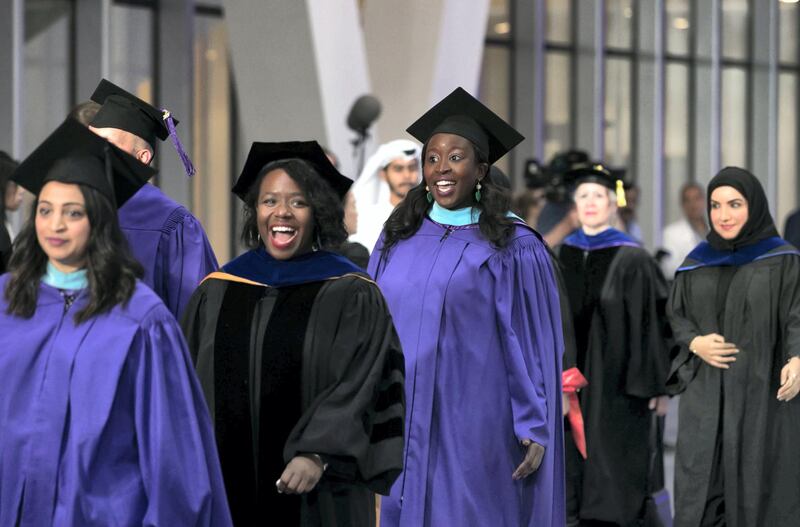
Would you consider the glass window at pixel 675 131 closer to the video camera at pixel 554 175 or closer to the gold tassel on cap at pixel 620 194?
the video camera at pixel 554 175

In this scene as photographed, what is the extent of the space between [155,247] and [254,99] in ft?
20.0

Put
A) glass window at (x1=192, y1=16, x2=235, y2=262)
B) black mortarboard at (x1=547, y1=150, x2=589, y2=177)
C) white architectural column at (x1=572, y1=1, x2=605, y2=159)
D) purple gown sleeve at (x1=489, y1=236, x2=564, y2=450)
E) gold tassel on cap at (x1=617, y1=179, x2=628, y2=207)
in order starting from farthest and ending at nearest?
1. white architectural column at (x1=572, y1=1, x2=605, y2=159)
2. glass window at (x1=192, y1=16, x2=235, y2=262)
3. black mortarboard at (x1=547, y1=150, x2=589, y2=177)
4. gold tassel on cap at (x1=617, y1=179, x2=628, y2=207)
5. purple gown sleeve at (x1=489, y1=236, x2=564, y2=450)

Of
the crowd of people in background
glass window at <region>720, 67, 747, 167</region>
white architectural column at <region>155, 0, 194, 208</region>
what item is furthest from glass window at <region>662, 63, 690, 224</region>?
the crowd of people in background

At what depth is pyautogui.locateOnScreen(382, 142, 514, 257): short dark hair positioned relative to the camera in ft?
17.5

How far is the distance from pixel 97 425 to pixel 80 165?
25.0 inches

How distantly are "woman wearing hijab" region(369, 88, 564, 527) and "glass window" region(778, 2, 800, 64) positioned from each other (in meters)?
17.7

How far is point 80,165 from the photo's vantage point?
355 centimetres

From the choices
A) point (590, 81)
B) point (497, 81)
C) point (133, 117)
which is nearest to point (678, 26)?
point (590, 81)

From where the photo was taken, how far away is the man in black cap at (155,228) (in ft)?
15.6

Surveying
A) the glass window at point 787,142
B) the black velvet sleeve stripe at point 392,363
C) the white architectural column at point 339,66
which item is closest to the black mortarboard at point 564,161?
the white architectural column at point 339,66

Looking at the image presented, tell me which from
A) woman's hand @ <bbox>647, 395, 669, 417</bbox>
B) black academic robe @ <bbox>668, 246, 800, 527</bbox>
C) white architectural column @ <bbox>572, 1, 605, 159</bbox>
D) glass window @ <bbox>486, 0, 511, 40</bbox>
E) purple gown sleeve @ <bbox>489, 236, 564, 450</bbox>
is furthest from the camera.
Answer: white architectural column @ <bbox>572, 1, 605, 159</bbox>

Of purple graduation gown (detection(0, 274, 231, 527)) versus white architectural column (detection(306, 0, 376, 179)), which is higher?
white architectural column (detection(306, 0, 376, 179))

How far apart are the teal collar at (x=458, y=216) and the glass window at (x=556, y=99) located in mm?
14267

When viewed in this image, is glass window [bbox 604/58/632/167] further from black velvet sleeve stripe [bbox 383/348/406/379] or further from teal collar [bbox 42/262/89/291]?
teal collar [bbox 42/262/89/291]
